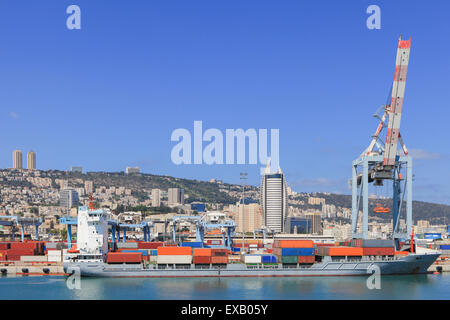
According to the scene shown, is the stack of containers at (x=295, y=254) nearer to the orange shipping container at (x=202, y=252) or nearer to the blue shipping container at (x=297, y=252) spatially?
the blue shipping container at (x=297, y=252)

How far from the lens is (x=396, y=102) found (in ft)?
200

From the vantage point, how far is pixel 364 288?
160 feet

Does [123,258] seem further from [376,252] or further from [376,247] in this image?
[376,247]

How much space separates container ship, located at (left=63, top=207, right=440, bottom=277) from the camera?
55.9 m

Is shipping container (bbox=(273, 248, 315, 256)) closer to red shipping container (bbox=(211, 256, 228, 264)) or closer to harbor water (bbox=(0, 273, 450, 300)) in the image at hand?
harbor water (bbox=(0, 273, 450, 300))

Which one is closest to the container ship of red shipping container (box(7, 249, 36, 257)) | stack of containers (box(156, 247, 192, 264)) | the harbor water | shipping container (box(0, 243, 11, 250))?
stack of containers (box(156, 247, 192, 264))

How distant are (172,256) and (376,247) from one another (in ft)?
69.5

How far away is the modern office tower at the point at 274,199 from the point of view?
19350 cm

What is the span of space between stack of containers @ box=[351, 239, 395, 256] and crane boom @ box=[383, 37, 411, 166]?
30.2ft

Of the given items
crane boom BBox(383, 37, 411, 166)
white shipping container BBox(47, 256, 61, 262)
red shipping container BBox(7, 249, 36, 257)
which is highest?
crane boom BBox(383, 37, 411, 166)

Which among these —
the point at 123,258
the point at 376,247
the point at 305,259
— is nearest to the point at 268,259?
the point at 305,259

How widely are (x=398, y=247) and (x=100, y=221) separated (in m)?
34.0
